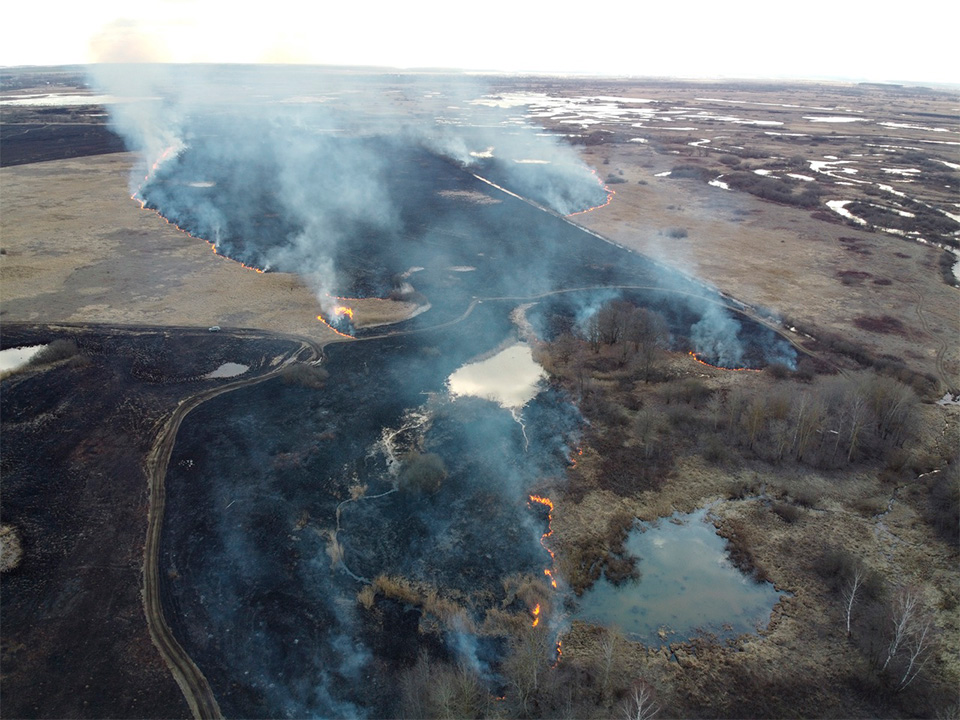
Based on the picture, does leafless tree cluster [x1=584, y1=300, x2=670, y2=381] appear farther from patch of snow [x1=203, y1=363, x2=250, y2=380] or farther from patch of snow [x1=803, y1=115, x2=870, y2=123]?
patch of snow [x1=803, y1=115, x2=870, y2=123]

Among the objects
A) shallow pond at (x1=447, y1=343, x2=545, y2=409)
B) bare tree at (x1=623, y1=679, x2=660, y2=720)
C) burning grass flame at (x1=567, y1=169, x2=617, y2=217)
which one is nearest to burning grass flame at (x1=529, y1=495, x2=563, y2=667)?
bare tree at (x1=623, y1=679, x2=660, y2=720)

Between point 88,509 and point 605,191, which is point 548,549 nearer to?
point 88,509

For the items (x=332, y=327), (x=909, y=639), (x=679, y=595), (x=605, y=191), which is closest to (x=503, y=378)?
(x=332, y=327)

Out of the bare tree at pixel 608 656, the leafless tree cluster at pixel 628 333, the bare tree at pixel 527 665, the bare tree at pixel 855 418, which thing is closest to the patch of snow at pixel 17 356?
the bare tree at pixel 527 665

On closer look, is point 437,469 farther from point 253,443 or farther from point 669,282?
point 669,282

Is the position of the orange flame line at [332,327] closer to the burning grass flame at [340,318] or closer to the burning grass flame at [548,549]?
the burning grass flame at [340,318]

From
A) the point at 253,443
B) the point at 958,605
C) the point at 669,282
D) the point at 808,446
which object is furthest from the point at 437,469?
the point at 669,282
